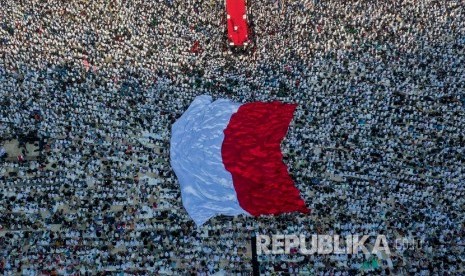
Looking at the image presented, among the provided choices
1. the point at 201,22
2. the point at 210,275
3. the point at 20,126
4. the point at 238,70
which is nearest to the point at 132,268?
the point at 210,275

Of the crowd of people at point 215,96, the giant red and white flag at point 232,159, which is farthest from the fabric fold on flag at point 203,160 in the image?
the crowd of people at point 215,96

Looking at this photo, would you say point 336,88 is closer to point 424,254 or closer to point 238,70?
point 238,70

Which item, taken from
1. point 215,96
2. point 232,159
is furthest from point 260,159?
point 215,96

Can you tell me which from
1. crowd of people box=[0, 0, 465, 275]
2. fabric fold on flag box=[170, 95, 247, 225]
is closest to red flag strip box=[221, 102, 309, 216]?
fabric fold on flag box=[170, 95, 247, 225]

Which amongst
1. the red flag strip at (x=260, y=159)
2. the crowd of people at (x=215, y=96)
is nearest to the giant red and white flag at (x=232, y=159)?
the red flag strip at (x=260, y=159)

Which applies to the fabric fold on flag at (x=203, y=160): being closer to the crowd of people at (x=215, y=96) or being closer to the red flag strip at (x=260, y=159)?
the red flag strip at (x=260, y=159)

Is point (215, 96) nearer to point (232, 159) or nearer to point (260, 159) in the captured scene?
point (232, 159)

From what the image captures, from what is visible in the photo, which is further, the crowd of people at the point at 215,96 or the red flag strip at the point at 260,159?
the red flag strip at the point at 260,159
